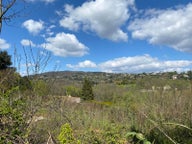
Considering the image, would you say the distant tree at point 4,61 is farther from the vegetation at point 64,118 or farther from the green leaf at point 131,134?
the green leaf at point 131,134

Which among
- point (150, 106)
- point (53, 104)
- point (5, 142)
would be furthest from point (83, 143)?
point (150, 106)

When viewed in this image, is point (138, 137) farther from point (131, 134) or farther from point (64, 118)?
point (64, 118)

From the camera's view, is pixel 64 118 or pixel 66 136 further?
pixel 64 118

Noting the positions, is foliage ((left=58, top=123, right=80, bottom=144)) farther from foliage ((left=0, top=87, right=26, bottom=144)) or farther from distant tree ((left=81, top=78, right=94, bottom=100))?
distant tree ((left=81, top=78, right=94, bottom=100))

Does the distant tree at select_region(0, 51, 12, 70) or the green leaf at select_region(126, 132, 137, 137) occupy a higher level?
the distant tree at select_region(0, 51, 12, 70)

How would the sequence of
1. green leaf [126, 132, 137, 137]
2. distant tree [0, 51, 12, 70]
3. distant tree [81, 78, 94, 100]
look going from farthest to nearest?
1. distant tree [81, 78, 94, 100]
2. distant tree [0, 51, 12, 70]
3. green leaf [126, 132, 137, 137]

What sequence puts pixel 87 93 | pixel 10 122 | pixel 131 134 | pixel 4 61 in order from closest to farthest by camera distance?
pixel 131 134, pixel 10 122, pixel 4 61, pixel 87 93

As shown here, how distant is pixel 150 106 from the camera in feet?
31.5

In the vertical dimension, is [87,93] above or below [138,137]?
below

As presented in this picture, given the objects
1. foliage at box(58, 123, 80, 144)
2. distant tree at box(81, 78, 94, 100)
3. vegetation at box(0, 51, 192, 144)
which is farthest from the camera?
distant tree at box(81, 78, 94, 100)

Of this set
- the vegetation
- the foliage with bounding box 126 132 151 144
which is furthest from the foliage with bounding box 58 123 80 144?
the foliage with bounding box 126 132 151 144

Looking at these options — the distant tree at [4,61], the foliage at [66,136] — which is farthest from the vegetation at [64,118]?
the distant tree at [4,61]

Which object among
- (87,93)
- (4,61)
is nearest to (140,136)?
(4,61)

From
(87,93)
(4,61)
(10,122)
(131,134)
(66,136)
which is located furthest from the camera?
(87,93)
